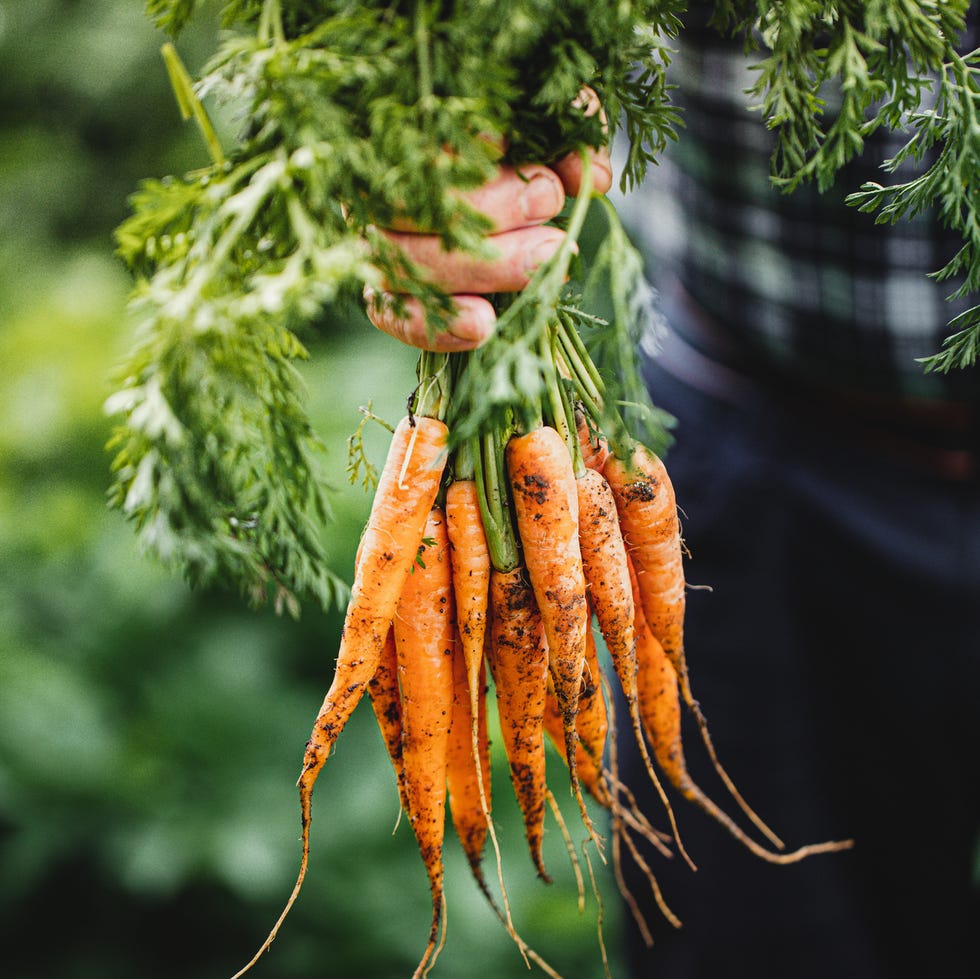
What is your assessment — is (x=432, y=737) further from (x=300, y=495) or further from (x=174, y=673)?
(x=174, y=673)

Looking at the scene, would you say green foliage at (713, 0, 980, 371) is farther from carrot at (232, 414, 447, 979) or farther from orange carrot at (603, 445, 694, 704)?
carrot at (232, 414, 447, 979)

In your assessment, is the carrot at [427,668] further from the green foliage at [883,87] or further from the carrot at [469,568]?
the green foliage at [883,87]

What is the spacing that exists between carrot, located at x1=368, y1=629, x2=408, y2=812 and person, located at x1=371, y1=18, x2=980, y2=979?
0.68 m

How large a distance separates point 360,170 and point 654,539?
19.7 inches

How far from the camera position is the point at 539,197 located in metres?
0.73

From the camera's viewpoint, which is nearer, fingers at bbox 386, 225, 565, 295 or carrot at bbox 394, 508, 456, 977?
fingers at bbox 386, 225, 565, 295

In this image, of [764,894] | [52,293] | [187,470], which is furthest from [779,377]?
[52,293]

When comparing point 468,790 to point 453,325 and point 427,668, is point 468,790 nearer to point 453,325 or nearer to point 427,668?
point 427,668

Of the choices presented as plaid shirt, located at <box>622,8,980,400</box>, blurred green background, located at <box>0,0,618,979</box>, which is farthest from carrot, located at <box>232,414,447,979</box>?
blurred green background, located at <box>0,0,618,979</box>

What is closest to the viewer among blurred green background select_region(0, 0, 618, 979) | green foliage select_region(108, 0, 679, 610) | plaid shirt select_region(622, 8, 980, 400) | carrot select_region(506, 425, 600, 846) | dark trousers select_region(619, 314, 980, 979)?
green foliage select_region(108, 0, 679, 610)

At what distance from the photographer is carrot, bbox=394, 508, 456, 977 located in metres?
0.94

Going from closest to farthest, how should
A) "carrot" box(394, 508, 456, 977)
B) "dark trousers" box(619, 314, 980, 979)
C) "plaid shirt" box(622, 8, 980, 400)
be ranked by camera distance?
"carrot" box(394, 508, 456, 977)
"plaid shirt" box(622, 8, 980, 400)
"dark trousers" box(619, 314, 980, 979)

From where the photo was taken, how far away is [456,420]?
83 centimetres

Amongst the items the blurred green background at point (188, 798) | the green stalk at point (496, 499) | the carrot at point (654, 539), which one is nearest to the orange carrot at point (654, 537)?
the carrot at point (654, 539)
